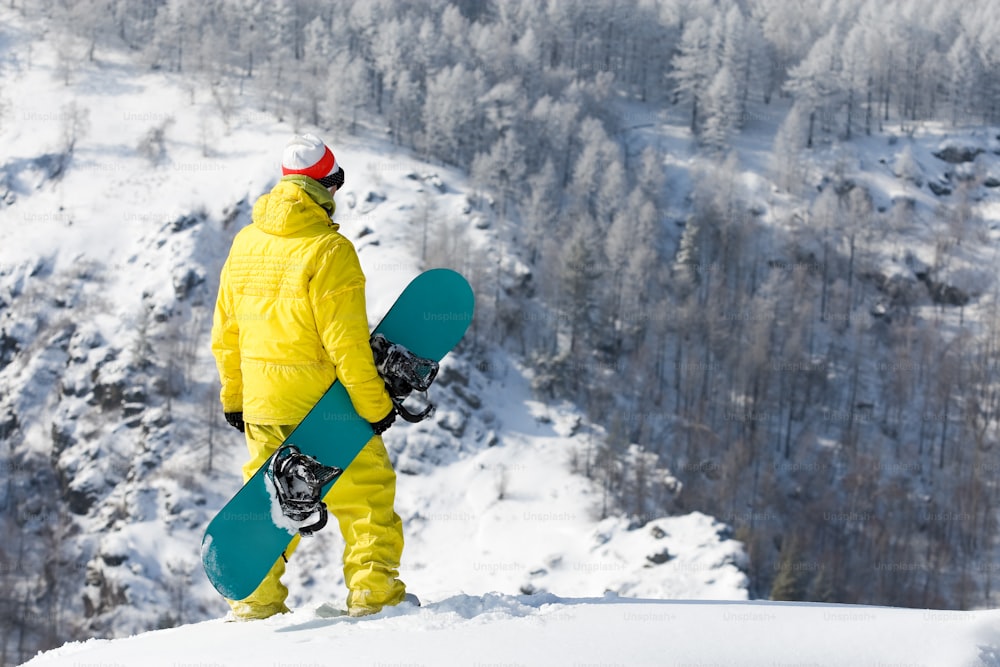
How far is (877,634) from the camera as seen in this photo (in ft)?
14.1

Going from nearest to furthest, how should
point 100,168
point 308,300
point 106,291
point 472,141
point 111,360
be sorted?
point 308,300, point 111,360, point 106,291, point 100,168, point 472,141

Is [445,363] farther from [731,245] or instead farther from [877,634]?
[877,634]

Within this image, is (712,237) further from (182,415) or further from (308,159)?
(308,159)

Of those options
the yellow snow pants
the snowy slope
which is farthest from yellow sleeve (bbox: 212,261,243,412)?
the snowy slope

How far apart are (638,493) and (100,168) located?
37.9 m

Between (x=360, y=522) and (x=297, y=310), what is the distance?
107cm

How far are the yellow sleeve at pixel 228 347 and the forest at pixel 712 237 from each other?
37440mm

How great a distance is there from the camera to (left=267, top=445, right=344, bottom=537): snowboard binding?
4.99 metres

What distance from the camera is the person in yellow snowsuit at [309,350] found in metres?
5.02

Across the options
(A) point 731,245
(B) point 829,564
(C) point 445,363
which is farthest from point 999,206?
(C) point 445,363

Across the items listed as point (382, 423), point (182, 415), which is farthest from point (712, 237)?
point (382, 423)

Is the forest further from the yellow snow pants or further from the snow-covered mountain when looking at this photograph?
the yellow snow pants

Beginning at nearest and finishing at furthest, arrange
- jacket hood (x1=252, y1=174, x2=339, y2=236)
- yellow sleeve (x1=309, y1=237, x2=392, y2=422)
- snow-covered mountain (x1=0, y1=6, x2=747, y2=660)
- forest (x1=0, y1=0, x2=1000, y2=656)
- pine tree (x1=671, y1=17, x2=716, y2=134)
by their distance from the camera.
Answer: yellow sleeve (x1=309, y1=237, x2=392, y2=422), jacket hood (x1=252, y1=174, x2=339, y2=236), snow-covered mountain (x1=0, y1=6, x2=747, y2=660), forest (x1=0, y1=0, x2=1000, y2=656), pine tree (x1=671, y1=17, x2=716, y2=134)

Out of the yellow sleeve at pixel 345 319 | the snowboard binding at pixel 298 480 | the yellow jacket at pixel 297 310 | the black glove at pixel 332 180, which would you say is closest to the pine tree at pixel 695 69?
the black glove at pixel 332 180
